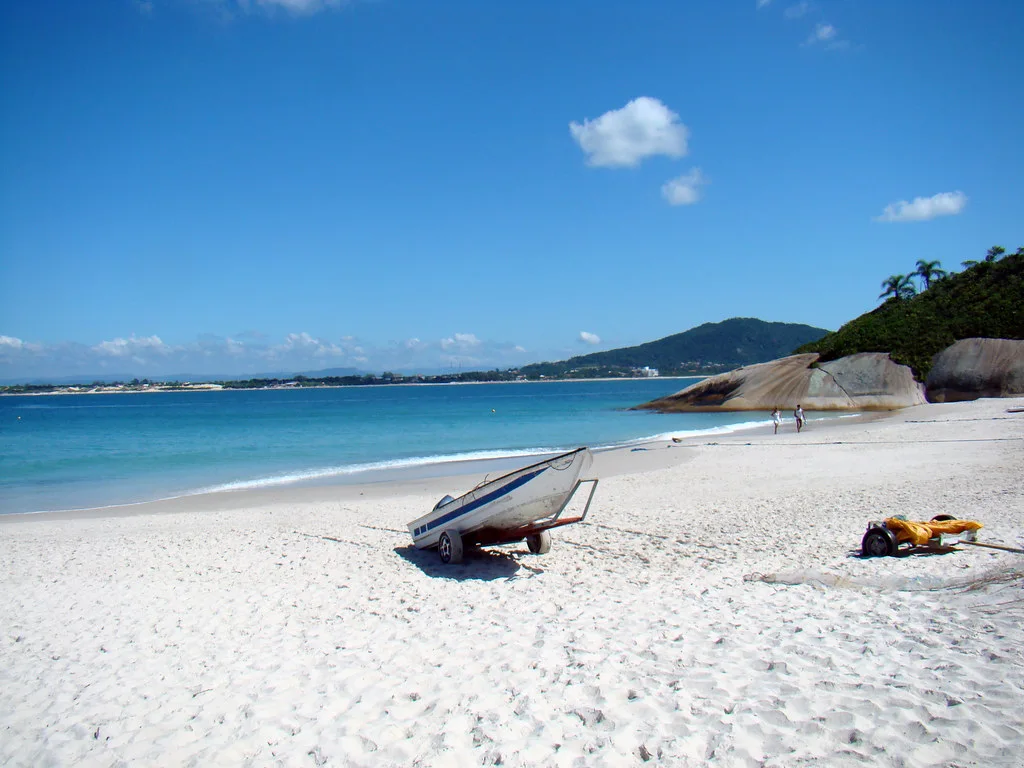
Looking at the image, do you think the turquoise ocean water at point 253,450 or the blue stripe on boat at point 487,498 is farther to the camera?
the turquoise ocean water at point 253,450

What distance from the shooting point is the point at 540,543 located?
10.1 m

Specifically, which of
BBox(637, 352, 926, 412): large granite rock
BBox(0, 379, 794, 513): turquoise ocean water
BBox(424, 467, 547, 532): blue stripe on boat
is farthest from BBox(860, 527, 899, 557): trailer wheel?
BBox(637, 352, 926, 412): large granite rock

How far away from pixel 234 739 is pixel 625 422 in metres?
42.4

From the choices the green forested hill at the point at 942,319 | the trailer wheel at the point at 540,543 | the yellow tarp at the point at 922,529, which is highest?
the green forested hill at the point at 942,319

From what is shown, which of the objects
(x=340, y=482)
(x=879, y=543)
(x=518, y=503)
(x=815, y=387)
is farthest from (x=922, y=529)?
(x=815, y=387)

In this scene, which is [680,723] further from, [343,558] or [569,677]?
[343,558]

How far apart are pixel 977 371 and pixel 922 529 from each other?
43.4m

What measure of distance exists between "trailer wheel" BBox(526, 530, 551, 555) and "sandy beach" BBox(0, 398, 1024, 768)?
0.50ft

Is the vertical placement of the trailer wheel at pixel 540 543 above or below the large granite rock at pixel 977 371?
below

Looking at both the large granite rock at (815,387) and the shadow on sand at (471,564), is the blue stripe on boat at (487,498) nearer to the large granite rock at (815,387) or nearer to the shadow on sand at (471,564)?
the shadow on sand at (471,564)

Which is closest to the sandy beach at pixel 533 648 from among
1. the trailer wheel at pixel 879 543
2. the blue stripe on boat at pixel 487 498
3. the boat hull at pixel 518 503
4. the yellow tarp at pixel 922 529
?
the trailer wheel at pixel 879 543

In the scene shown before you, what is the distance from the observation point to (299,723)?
15.3ft

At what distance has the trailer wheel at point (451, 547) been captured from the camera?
980cm

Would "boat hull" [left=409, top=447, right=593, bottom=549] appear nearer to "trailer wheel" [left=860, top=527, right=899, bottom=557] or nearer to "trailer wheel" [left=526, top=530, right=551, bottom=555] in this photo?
"trailer wheel" [left=526, top=530, right=551, bottom=555]
